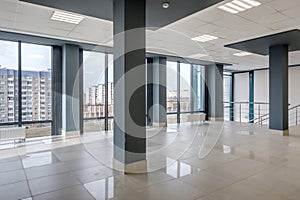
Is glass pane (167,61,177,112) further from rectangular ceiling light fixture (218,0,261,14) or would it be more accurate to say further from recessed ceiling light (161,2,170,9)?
recessed ceiling light (161,2,170,9)

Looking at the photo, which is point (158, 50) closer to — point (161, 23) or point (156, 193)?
point (161, 23)

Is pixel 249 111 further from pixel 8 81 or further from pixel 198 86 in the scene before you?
pixel 8 81

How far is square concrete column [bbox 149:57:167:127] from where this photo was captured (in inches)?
368

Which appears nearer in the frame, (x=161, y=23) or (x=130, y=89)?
(x=130, y=89)

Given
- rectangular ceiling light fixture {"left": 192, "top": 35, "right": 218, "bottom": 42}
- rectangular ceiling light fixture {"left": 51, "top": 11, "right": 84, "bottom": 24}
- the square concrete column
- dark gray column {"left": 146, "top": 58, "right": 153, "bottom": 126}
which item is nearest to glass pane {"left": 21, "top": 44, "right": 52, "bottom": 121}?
rectangular ceiling light fixture {"left": 51, "top": 11, "right": 84, "bottom": 24}

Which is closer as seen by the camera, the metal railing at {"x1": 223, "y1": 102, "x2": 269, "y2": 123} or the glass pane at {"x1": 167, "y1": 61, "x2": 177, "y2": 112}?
the glass pane at {"x1": 167, "y1": 61, "x2": 177, "y2": 112}

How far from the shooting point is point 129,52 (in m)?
3.69

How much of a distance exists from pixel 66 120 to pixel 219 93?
7.98 meters

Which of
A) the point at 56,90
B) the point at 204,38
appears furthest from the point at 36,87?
the point at 204,38

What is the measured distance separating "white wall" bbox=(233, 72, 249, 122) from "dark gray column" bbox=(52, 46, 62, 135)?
11705mm

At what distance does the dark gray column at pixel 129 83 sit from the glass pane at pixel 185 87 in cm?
724

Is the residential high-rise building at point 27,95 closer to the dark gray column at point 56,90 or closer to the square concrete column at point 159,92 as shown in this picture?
the dark gray column at point 56,90

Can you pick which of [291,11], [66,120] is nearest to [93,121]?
[66,120]

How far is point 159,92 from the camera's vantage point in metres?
9.34
